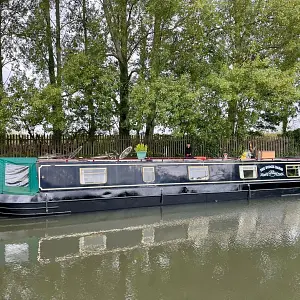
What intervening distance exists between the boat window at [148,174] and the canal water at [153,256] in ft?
3.20

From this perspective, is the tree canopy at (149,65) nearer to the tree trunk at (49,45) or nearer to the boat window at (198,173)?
the tree trunk at (49,45)

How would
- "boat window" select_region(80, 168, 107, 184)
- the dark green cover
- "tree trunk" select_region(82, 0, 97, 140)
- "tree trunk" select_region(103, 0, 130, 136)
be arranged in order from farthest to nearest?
1. "tree trunk" select_region(103, 0, 130, 136)
2. "tree trunk" select_region(82, 0, 97, 140)
3. "boat window" select_region(80, 168, 107, 184)
4. the dark green cover

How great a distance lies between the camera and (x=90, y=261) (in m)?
6.88

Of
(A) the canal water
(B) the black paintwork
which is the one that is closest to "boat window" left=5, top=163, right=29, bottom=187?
(B) the black paintwork

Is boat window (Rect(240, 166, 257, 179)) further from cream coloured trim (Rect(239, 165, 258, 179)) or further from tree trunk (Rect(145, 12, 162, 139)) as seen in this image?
A: tree trunk (Rect(145, 12, 162, 139))

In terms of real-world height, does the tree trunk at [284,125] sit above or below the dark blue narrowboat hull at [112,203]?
above

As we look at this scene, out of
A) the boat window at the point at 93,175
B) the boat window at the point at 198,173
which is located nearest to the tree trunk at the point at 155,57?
the boat window at the point at 198,173

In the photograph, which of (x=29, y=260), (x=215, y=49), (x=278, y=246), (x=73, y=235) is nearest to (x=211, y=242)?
(x=278, y=246)

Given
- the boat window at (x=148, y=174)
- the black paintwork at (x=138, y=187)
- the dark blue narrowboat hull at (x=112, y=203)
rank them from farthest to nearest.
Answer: the boat window at (x=148, y=174) → the black paintwork at (x=138, y=187) → the dark blue narrowboat hull at (x=112, y=203)

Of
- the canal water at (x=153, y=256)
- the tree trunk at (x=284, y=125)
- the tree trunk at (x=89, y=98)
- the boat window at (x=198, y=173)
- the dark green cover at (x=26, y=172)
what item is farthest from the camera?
the tree trunk at (x=284, y=125)

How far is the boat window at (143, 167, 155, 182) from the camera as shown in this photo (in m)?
11.6

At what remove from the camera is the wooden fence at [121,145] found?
15961 millimetres

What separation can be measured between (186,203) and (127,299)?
23.1 ft

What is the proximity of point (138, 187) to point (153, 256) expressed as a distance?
4388mm
